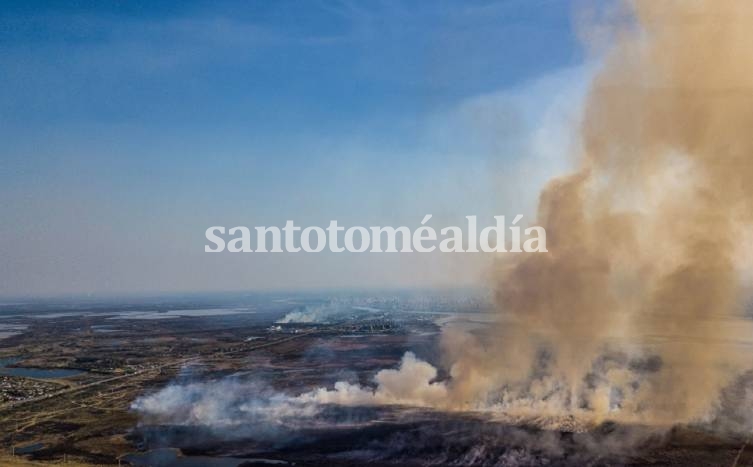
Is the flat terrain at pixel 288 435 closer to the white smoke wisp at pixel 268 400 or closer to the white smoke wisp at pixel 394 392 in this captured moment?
the white smoke wisp at pixel 268 400

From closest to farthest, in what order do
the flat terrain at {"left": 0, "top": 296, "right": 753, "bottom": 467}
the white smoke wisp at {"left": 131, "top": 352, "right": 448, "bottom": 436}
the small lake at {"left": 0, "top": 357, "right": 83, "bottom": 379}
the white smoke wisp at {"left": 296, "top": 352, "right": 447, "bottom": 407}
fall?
the flat terrain at {"left": 0, "top": 296, "right": 753, "bottom": 467} → the white smoke wisp at {"left": 131, "top": 352, "right": 448, "bottom": 436} → the white smoke wisp at {"left": 296, "top": 352, "right": 447, "bottom": 407} → the small lake at {"left": 0, "top": 357, "right": 83, "bottom": 379}

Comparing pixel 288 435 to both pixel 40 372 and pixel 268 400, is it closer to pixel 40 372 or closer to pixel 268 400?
pixel 268 400

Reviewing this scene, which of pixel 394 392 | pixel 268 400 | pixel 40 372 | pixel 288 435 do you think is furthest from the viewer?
pixel 40 372

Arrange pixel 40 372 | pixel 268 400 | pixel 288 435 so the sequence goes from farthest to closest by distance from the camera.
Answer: pixel 40 372 < pixel 268 400 < pixel 288 435

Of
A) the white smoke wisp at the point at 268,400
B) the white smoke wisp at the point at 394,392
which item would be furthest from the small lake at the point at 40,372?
the white smoke wisp at the point at 394,392

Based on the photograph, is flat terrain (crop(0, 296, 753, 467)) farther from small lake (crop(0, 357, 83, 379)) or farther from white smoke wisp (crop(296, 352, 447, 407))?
white smoke wisp (crop(296, 352, 447, 407))

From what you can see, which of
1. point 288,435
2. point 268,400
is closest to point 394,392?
point 268,400

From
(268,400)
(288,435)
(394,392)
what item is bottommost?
(288,435)

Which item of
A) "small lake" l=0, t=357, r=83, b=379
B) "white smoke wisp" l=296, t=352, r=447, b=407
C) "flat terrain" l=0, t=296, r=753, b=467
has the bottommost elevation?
"small lake" l=0, t=357, r=83, b=379

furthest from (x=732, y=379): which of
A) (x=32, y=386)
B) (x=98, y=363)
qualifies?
(x=98, y=363)

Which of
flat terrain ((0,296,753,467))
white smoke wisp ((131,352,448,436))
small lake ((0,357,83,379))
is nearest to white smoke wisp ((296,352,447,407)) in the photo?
white smoke wisp ((131,352,448,436))

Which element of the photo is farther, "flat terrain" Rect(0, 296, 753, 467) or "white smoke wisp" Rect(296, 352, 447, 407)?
"white smoke wisp" Rect(296, 352, 447, 407)

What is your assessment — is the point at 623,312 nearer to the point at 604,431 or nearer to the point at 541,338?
the point at 541,338
